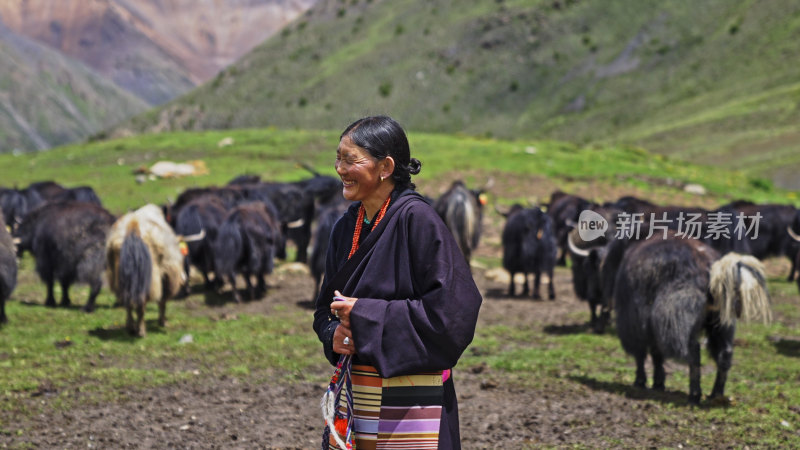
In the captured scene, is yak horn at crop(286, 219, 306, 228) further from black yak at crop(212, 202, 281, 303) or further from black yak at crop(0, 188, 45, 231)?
black yak at crop(0, 188, 45, 231)

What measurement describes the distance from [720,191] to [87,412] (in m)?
23.7

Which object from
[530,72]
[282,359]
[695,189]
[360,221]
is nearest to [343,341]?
[360,221]

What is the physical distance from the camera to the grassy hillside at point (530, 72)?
54406mm

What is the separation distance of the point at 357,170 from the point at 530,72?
6768cm

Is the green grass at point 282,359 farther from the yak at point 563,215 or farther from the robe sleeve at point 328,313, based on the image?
the robe sleeve at point 328,313

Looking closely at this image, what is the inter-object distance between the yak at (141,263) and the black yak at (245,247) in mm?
2508

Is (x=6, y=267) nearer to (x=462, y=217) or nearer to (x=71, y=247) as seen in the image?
(x=71, y=247)

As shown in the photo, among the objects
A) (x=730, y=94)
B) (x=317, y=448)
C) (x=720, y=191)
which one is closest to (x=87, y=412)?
(x=317, y=448)

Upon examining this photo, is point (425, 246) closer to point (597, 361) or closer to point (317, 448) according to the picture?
point (317, 448)

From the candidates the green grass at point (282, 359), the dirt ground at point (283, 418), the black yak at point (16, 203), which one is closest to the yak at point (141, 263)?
the green grass at point (282, 359)

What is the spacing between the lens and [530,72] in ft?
225

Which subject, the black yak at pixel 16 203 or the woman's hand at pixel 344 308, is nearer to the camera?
the woman's hand at pixel 344 308

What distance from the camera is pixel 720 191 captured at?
85.0ft

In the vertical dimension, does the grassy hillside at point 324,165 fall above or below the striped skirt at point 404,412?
above
